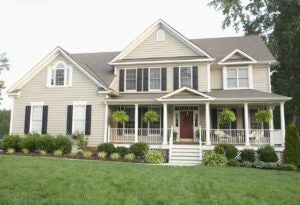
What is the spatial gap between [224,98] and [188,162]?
4.23 metres

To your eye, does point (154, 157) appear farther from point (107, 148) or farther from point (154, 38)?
point (154, 38)

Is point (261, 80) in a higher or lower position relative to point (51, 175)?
higher

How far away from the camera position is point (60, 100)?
1867cm

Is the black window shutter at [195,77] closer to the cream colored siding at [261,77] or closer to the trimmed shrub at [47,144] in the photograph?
the cream colored siding at [261,77]

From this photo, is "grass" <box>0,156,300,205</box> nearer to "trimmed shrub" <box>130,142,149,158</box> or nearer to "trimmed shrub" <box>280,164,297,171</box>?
"trimmed shrub" <box>280,164,297,171</box>

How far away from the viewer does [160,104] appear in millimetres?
18531

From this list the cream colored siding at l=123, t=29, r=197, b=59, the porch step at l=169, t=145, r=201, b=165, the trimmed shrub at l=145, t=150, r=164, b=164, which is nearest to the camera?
the trimmed shrub at l=145, t=150, r=164, b=164

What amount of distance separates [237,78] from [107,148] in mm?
9541

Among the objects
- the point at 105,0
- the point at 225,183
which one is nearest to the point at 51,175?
the point at 225,183

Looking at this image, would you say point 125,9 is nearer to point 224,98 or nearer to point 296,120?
point 224,98

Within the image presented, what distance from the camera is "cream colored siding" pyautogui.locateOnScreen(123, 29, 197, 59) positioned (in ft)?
63.6

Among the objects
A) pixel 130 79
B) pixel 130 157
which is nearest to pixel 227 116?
pixel 130 157

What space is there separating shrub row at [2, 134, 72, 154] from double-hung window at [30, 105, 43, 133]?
1.25 metres

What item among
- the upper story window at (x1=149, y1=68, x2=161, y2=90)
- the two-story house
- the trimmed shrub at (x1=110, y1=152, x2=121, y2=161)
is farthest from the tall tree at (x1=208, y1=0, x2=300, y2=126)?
the trimmed shrub at (x1=110, y1=152, x2=121, y2=161)
